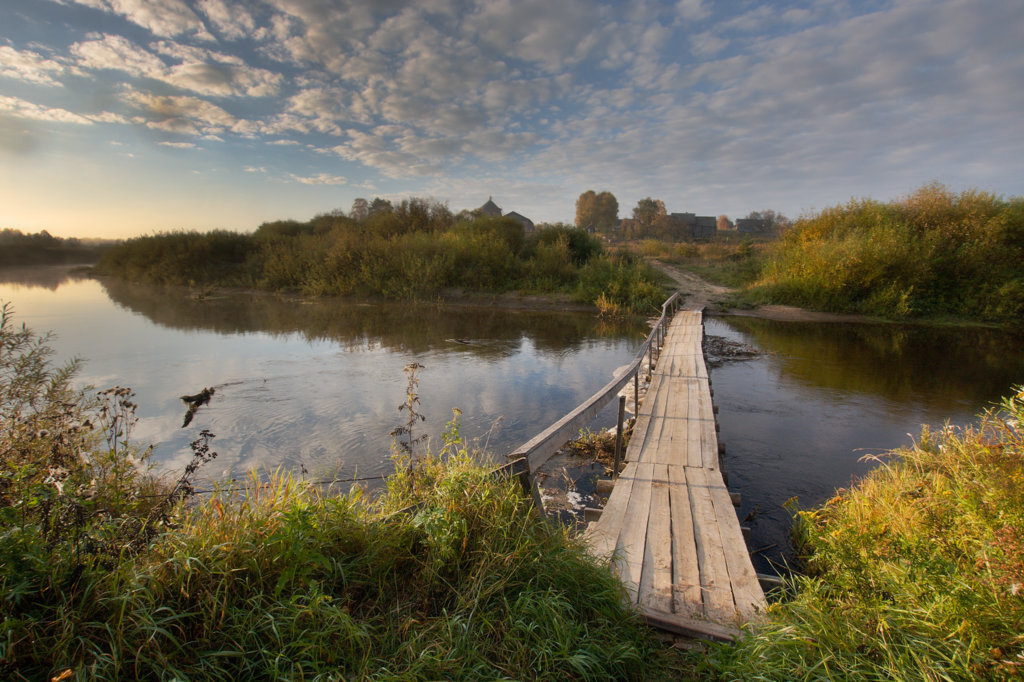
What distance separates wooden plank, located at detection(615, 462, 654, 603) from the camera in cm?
286

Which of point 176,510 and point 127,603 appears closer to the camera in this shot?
point 127,603

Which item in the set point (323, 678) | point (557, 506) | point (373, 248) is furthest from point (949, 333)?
point (373, 248)

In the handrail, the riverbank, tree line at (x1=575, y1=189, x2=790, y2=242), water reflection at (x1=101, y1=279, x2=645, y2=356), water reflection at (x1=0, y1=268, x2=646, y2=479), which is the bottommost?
water reflection at (x1=0, y1=268, x2=646, y2=479)

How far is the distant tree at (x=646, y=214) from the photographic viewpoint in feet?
195

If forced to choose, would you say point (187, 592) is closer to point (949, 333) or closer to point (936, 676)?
point (936, 676)

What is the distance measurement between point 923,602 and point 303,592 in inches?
111

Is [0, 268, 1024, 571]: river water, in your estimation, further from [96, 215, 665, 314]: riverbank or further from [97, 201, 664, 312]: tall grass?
[97, 201, 664, 312]: tall grass

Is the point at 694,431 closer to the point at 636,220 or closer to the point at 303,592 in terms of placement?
the point at 303,592

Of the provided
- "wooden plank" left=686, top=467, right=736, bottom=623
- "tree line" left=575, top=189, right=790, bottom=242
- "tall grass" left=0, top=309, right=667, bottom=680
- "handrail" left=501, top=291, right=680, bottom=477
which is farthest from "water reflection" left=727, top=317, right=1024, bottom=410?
"tree line" left=575, top=189, right=790, bottom=242

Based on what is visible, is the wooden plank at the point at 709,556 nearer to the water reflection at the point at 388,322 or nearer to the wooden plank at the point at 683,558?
the wooden plank at the point at 683,558

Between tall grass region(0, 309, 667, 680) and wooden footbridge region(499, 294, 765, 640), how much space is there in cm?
37

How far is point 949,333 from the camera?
1476cm

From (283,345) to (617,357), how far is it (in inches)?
335

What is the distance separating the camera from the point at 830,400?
8.27m
